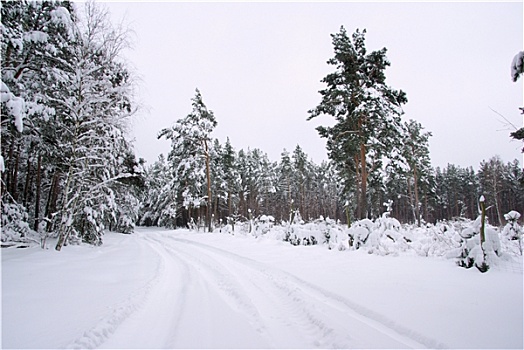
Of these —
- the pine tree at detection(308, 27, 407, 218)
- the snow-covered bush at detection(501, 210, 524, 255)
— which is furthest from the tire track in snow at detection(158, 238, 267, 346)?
the pine tree at detection(308, 27, 407, 218)

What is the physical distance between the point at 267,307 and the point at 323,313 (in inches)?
39.4

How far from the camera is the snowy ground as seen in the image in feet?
10.8

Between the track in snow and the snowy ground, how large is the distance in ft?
0.05

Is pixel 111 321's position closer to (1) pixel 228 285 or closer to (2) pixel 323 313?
(1) pixel 228 285

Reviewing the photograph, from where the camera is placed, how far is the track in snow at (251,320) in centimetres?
331

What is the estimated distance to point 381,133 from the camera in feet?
46.7

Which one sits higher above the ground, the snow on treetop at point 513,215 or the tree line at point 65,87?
the tree line at point 65,87

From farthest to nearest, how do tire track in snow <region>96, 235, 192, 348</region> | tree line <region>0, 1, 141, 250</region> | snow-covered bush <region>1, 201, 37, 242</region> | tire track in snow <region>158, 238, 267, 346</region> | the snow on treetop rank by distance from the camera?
snow-covered bush <region>1, 201, 37, 242</region>, tree line <region>0, 1, 141, 250</region>, the snow on treetop, tire track in snow <region>158, 238, 267, 346</region>, tire track in snow <region>96, 235, 192, 348</region>

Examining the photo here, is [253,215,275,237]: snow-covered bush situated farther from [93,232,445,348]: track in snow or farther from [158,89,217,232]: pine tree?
[93,232,445,348]: track in snow

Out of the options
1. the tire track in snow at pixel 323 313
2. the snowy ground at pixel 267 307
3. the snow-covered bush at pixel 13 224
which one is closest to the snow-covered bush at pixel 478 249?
the snowy ground at pixel 267 307

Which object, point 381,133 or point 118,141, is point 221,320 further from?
point 381,133

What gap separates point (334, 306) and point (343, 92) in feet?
36.8

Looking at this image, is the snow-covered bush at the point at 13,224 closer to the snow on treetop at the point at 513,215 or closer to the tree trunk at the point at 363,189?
the tree trunk at the point at 363,189

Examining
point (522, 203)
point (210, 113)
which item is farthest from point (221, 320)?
point (522, 203)
